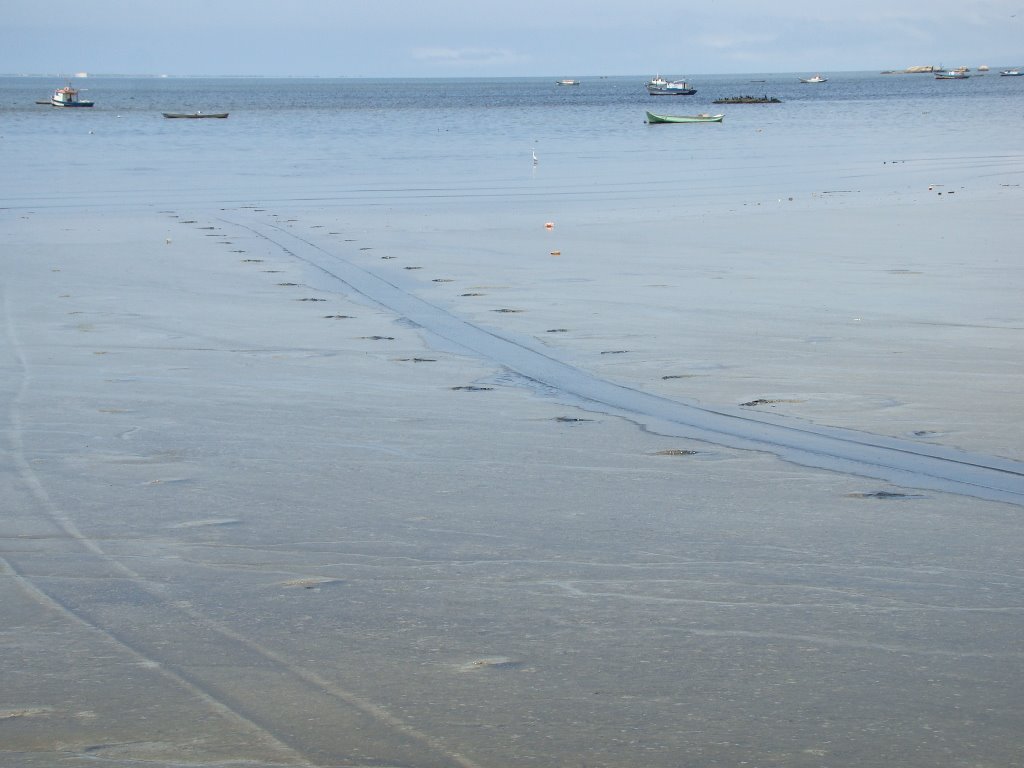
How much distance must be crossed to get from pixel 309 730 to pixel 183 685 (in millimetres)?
484

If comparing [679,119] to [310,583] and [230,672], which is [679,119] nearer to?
[310,583]

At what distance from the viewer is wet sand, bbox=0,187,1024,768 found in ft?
11.8

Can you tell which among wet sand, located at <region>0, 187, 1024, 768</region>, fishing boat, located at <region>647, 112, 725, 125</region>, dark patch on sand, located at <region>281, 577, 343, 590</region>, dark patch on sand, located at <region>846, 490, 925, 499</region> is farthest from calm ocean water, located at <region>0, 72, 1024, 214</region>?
dark patch on sand, located at <region>281, 577, 343, 590</region>

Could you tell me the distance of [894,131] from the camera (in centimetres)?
4884

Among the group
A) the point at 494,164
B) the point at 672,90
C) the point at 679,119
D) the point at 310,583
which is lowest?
the point at 310,583

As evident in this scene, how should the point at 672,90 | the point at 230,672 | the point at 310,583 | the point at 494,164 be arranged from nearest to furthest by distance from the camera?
the point at 230,672 < the point at 310,583 < the point at 494,164 < the point at 672,90

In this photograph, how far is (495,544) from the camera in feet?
16.7

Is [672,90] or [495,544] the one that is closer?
[495,544]

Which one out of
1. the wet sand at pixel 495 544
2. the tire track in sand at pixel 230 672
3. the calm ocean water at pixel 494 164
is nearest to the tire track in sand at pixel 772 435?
the wet sand at pixel 495 544

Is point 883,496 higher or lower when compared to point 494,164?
lower

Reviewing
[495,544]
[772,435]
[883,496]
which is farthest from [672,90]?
[495,544]

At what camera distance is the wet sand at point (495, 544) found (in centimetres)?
358

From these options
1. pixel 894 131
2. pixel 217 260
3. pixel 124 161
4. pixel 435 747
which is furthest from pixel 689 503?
pixel 894 131

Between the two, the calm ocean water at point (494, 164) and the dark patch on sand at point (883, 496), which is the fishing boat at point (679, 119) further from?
the dark patch on sand at point (883, 496)
